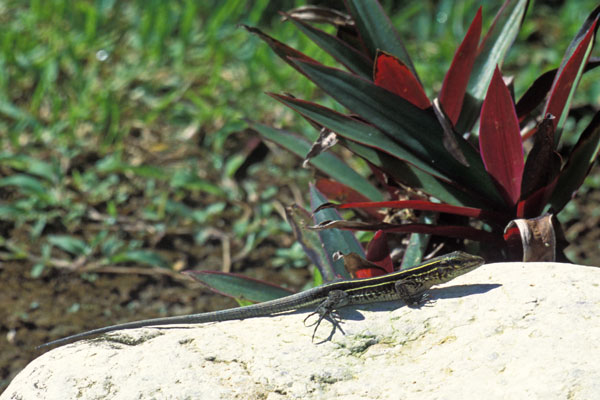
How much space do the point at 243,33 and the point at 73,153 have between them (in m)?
2.08

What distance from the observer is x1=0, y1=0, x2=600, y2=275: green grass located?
4.86 m

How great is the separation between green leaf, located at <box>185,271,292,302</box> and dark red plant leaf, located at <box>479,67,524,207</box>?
1.13m

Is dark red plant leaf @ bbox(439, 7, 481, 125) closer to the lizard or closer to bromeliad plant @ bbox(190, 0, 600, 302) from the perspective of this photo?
bromeliad plant @ bbox(190, 0, 600, 302)

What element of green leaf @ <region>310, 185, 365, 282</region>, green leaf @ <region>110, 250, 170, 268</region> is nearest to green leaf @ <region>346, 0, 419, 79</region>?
green leaf @ <region>310, 185, 365, 282</region>

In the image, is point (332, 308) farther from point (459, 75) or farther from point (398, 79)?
point (459, 75)

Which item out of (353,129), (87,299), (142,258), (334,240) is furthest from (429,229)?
(87,299)

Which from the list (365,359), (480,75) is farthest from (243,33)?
(365,359)

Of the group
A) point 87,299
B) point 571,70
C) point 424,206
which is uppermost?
point 571,70

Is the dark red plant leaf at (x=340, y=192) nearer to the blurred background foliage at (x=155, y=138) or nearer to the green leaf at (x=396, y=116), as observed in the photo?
the green leaf at (x=396, y=116)

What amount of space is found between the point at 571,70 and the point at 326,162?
1.29 m

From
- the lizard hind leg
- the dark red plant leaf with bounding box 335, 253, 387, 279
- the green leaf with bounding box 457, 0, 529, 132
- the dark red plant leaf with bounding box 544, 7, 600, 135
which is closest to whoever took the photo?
the lizard hind leg

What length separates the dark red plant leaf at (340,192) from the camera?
3615mm

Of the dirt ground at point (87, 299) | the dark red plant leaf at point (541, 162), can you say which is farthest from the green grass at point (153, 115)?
the dark red plant leaf at point (541, 162)

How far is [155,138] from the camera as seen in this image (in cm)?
564
